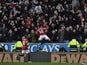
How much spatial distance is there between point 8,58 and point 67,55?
3.68 m

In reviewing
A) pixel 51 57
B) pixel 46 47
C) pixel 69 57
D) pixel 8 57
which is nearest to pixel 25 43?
pixel 8 57

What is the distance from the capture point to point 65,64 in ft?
75.2

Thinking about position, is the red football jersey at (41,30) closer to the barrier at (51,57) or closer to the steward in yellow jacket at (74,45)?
the steward in yellow jacket at (74,45)

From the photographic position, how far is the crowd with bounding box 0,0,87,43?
90.6 feet

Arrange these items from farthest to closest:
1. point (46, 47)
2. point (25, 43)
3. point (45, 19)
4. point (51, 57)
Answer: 1. point (45, 19)
2. point (46, 47)
3. point (25, 43)
4. point (51, 57)

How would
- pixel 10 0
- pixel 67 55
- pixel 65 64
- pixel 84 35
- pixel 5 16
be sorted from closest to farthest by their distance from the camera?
pixel 65 64
pixel 67 55
pixel 84 35
pixel 5 16
pixel 10 0

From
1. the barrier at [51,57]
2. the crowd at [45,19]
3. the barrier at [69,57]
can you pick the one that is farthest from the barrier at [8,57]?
the crowd at [45,19]

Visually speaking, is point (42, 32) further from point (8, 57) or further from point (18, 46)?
point (8, 57)

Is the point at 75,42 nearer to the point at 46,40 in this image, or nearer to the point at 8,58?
the point at 46,40

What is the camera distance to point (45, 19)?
95.7 feet

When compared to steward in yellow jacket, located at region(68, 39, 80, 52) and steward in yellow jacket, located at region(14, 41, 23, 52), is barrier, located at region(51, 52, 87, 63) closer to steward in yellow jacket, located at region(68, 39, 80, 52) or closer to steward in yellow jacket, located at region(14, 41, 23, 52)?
steward in yellow jacket, located at region(68, 39, 80, 52)

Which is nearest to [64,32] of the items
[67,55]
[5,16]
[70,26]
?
[70,26]

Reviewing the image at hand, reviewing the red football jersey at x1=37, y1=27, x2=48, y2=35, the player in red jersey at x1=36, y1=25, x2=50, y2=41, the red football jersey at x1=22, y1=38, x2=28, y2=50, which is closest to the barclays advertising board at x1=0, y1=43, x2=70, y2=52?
the player in red jersey at x1=36, y1=25, x2=50, y2=41

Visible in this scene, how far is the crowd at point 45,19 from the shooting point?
27.6 meters
